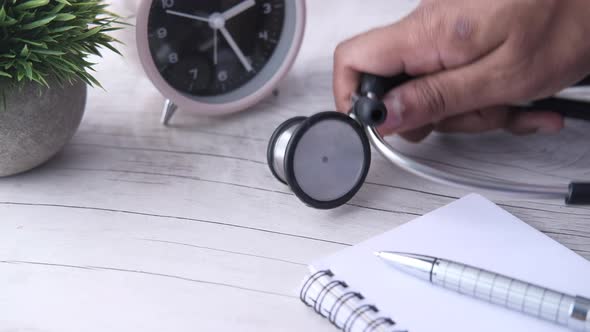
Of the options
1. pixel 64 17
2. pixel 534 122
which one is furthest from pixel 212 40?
pixel 534 122

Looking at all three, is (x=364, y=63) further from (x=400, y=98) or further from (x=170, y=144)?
(x=170, y=144)

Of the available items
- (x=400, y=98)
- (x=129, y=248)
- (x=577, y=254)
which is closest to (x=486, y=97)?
(x=400, y=98)

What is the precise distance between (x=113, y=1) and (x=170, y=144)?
0.21m

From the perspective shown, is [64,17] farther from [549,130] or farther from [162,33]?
[549,130]

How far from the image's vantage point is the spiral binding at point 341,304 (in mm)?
648

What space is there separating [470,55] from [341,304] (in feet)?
1.31

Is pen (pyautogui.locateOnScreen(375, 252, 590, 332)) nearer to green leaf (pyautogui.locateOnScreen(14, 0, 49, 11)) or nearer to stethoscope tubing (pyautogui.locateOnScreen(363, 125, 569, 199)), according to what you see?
stethoscope tubing (pyautogui.locateOnScreen(363, 125, 569, 199))

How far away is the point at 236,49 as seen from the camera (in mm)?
1028

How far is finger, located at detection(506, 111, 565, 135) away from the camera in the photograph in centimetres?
98

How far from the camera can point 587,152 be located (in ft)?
3.17

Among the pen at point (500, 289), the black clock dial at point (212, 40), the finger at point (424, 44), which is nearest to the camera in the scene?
the pen at point (500, 289)

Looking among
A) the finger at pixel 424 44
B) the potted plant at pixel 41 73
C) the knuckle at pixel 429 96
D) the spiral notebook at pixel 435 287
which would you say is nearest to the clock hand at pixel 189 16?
the potted plant at pixel 41 73

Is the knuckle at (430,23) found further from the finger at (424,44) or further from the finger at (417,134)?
the finger at (417,134)

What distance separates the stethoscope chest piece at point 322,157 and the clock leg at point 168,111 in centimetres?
23
